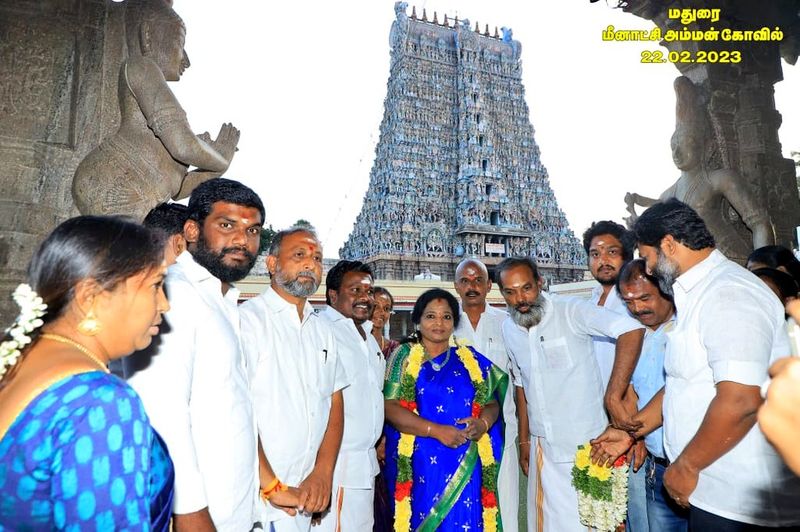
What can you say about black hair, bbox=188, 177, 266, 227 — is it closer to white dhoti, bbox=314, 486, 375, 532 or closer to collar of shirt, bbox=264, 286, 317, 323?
collar of shirt, bbox=264, 286, 317, 323

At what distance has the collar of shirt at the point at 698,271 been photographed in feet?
6.12

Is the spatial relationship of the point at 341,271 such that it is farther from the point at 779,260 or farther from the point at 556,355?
the point at 779,260

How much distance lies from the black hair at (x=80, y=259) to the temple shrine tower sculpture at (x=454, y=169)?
25023 mm

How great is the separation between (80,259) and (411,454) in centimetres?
220

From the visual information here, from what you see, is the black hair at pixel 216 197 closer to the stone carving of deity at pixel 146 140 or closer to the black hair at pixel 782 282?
the stone carving of deity at pixel 146 140

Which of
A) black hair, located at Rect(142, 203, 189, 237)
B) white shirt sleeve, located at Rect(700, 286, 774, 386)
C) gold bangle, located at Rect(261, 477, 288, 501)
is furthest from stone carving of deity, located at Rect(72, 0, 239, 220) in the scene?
white shirt sleeve, located at Rect(700, 286, 774, 386)

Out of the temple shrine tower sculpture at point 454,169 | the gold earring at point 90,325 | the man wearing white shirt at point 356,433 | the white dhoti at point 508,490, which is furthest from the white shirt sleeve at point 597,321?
the temple shrine tower sculpture at point 454,169

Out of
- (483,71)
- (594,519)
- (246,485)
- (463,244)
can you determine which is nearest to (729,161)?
(594,519)

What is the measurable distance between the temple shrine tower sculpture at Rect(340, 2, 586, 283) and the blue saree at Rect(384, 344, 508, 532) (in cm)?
2324

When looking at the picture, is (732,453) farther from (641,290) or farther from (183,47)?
(183,47)

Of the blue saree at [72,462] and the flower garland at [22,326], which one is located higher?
the flower garland at [22,326]

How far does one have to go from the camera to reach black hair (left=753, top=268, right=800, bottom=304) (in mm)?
3141

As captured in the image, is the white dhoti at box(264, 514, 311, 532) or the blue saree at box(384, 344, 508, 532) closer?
the white dhoti at box(264, 514, 311, 532)

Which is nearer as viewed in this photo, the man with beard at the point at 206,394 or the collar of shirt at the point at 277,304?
the man with beard at the point at 206,394
